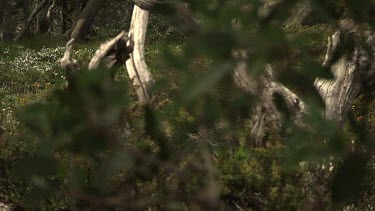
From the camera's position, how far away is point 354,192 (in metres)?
1.45

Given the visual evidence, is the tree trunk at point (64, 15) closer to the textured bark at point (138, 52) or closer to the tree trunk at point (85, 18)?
the tree trunk at point (85, 18)

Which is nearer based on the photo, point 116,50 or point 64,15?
point 116,50

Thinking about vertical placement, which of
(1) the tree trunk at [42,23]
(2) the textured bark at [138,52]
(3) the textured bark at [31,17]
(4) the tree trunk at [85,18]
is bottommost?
(2) the textured bark at [138,52]

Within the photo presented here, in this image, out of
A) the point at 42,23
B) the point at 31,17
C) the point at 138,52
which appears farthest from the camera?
the point at 42,23

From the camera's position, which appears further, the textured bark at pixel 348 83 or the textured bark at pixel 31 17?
the textured bark at pixel 31 17

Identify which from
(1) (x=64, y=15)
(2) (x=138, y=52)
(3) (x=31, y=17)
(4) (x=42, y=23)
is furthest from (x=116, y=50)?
(1) (x=64, y=15)


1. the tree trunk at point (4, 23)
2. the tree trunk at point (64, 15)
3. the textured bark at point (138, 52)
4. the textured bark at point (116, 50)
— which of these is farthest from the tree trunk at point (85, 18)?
the textured bark at point (116, 50)

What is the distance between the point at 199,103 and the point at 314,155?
0.26m

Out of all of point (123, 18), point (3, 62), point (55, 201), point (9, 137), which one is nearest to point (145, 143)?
point (55, 201)

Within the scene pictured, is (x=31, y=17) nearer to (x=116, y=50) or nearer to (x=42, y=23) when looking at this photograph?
(x=42, y=23)

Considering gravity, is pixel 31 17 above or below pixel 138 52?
above

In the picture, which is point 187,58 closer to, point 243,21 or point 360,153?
point 243,21

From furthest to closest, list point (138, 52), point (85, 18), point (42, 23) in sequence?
point (42, 23), point (85, 18), point (138, 52)

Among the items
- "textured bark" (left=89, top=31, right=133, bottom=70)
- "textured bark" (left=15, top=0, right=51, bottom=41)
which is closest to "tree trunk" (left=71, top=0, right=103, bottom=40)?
"textured bark" (left=15, top=0, right=51, bottom=41)
